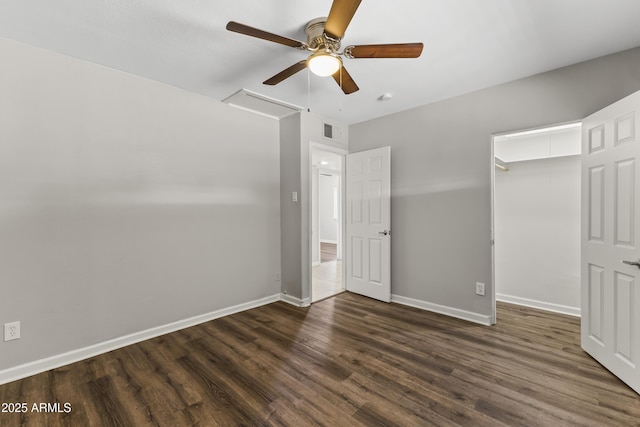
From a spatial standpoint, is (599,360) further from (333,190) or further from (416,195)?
(333,190)

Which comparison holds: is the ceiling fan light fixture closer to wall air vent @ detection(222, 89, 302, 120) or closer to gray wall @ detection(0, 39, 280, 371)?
wall air vent @ detection(222, 89, 302, 120)

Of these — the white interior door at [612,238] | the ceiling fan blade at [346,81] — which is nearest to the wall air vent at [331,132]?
the ceiling fan blade at [346,81]

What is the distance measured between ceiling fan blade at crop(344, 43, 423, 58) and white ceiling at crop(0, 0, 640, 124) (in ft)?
0.96

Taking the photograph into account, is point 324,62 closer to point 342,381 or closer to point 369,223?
point 342,381

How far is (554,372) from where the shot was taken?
2.20m

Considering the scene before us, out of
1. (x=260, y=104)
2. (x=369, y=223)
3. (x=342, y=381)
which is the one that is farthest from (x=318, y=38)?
(x=369, y=223)

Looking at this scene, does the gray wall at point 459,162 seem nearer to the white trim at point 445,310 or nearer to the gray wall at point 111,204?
the white trim at point 445,310

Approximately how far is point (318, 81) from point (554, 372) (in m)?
3.29

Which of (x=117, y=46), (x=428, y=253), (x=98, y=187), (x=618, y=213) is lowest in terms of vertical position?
(x=428, y=253)

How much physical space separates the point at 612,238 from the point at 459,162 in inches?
60.6

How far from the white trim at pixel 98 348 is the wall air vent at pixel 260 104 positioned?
8.28ft

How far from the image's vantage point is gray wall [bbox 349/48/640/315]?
8.58 feet

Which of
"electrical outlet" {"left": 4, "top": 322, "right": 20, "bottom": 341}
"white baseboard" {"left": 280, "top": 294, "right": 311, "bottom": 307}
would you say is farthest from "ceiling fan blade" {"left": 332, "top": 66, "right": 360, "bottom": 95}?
"electrical outlet" {"left": 4, "top": 322, "right": 20, "bottom": 341}

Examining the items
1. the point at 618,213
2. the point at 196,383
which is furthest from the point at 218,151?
the point at 618,213
